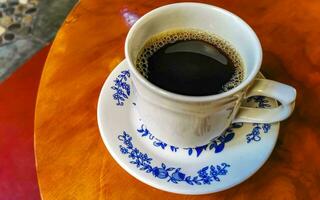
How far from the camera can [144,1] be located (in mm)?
773

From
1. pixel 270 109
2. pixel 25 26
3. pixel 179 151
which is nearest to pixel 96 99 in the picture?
pixel 179 151

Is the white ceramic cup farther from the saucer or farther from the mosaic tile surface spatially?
the mosaic tile surface

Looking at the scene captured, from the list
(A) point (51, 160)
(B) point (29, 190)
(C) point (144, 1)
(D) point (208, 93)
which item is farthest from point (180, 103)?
(B) point (29, 190)

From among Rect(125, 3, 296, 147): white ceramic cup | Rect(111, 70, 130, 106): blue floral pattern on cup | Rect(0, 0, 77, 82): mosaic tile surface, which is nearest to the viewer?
Rect(125, 3, 296, 147): white ceramic cup

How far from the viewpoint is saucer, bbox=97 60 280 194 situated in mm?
554

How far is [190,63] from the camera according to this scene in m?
0.62

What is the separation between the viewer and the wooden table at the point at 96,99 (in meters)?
0.58

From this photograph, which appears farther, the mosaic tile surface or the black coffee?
the mosaic tile surface

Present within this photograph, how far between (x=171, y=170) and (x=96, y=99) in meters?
0.17

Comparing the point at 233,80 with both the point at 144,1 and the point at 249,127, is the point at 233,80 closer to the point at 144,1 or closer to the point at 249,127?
the point at 249,127

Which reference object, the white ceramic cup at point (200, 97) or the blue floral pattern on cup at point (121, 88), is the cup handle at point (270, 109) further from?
the blue floral pattern on cup at point (121, 88)

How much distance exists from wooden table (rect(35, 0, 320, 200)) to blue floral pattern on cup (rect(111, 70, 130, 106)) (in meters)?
0.04

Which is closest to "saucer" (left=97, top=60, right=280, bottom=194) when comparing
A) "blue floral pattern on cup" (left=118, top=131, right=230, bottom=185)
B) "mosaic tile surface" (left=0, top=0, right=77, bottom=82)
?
"blue floral pattern on cup" (left=118, top=131, right=230, bottom=185)

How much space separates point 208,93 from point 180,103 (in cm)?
9
